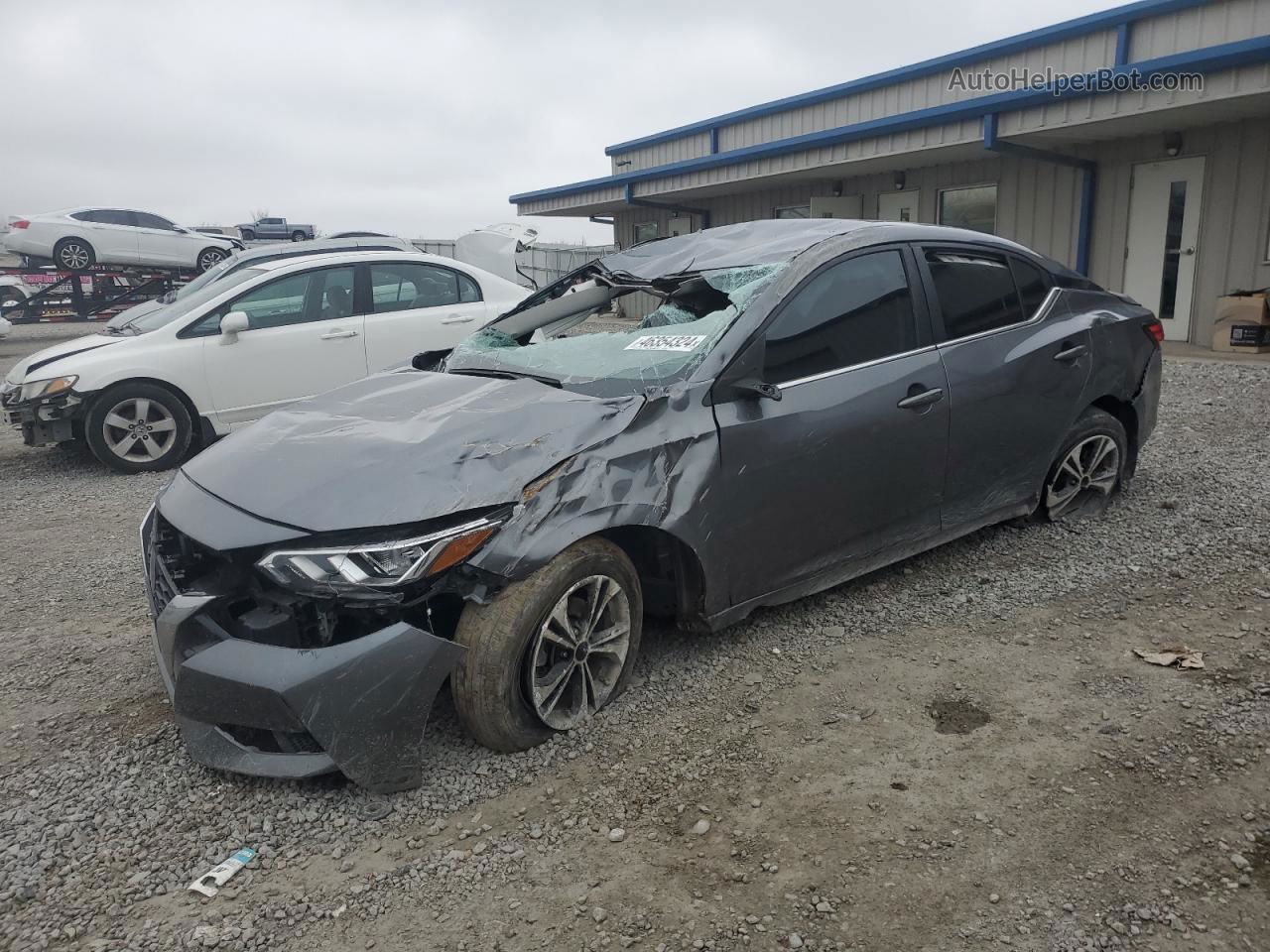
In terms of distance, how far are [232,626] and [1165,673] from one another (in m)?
3.20

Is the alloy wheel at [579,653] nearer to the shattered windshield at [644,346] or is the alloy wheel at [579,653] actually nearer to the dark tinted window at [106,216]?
the shattered windshield at [644,346]

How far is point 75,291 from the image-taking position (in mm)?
19469

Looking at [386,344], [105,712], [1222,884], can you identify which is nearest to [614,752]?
[1222,884]

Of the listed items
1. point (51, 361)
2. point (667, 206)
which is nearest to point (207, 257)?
point (667, 206)

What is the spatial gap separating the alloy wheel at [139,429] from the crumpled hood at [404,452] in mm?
4296

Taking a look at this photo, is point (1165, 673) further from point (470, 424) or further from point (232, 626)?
point (232, 626)

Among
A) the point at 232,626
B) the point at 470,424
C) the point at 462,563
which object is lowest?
the point at 232,626

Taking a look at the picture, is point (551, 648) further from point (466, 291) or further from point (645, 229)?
point (645, 229)

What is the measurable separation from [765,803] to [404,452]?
154cm

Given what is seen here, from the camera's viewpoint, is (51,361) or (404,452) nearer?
(404,452)

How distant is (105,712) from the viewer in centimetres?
334

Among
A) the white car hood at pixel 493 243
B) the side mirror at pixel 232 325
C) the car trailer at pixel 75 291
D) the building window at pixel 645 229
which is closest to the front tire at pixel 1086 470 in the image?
the side mirror at pixel 232 325

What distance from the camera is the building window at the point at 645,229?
21.9 meters

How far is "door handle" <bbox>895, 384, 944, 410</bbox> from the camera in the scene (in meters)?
3.77
